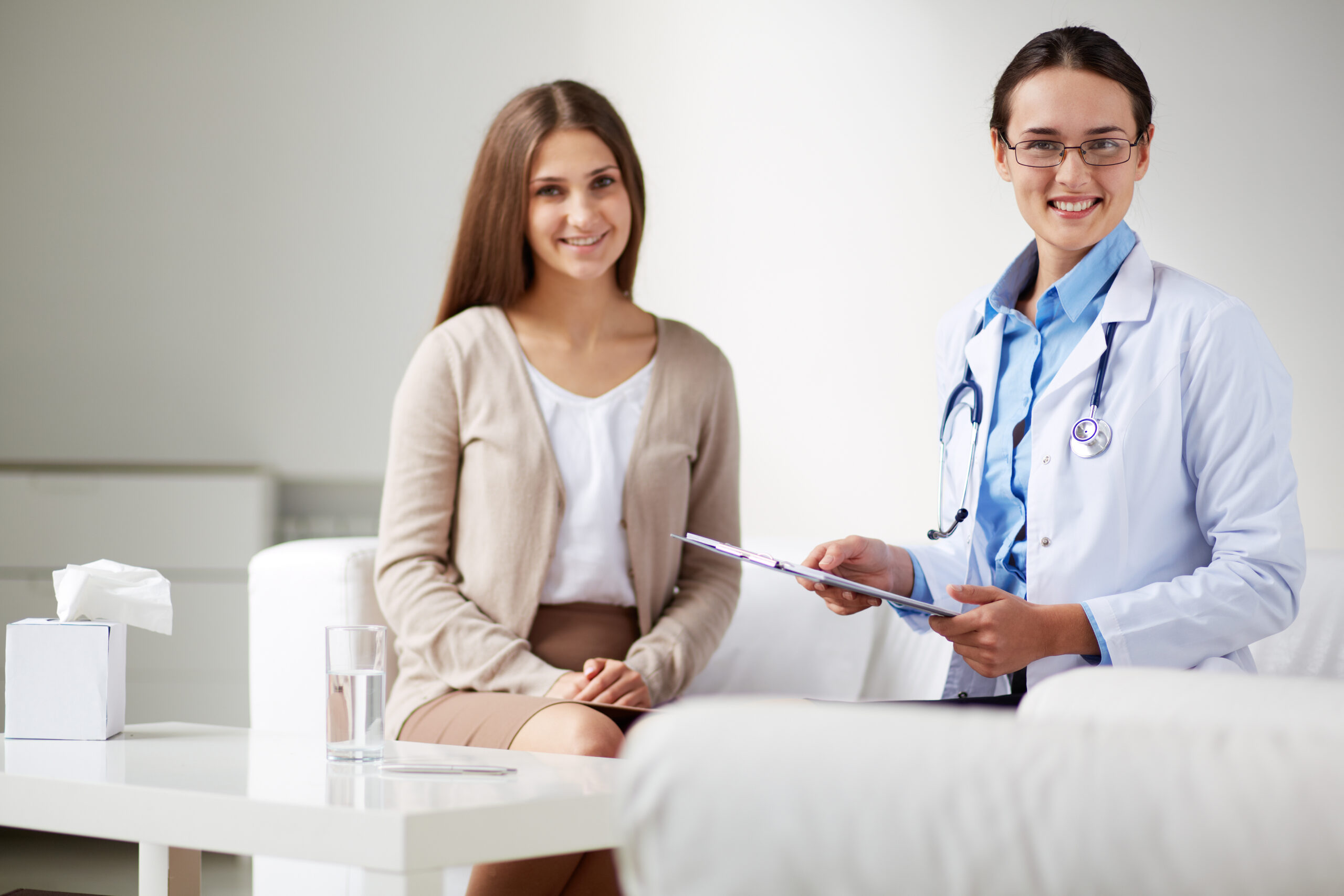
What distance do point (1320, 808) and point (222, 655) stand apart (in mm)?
3021

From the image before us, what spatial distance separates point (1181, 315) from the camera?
1.51m

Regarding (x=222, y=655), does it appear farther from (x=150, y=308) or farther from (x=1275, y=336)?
(x=1275, y=336)

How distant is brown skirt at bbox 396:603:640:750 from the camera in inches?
66.7

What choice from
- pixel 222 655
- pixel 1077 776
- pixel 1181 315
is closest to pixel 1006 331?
pixel 1181 315

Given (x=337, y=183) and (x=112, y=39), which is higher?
(x=112, y=39)

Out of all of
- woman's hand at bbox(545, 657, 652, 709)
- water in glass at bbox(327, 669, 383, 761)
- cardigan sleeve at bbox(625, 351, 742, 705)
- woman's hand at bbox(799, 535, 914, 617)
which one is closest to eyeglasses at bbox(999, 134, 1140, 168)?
woman's hand at bbox(799, 535, 914, 617)

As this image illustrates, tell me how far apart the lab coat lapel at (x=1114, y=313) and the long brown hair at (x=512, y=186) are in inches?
31.9

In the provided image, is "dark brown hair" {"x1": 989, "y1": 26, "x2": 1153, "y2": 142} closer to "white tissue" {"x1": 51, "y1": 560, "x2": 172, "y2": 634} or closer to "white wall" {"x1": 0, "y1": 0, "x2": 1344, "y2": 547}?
"white tissue" {"x1": 51, "y1": 560, "x2": 172, "y2": 634}

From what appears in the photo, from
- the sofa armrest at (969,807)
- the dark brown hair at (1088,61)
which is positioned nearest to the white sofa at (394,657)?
the dark brown hair at (1088,61)

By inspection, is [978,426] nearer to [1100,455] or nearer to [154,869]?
[1100,455]

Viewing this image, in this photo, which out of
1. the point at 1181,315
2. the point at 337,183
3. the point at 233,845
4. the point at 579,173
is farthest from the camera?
the point at 337,183

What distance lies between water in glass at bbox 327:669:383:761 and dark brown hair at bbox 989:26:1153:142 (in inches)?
41.4

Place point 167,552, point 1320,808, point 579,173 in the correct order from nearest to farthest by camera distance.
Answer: point 1320,808 → point 579,173 → point 167,552

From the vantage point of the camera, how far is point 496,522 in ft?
6.28
